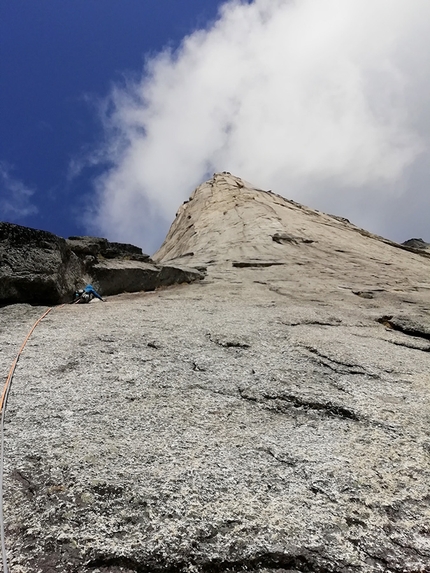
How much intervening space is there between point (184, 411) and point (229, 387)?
2.34 feet

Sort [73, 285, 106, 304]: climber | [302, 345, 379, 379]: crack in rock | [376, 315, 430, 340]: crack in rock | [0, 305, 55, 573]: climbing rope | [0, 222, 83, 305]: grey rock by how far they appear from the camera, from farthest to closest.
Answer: [73, 285, 106, 304]: climber < [0, 222, 83, 305]: grey rock < [376, 315, 430, 340]: crack in rock < [302, 345, 379, 379]: crack in rock < [0, 305, 55, 573]: climbing rope

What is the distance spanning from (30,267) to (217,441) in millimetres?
5990

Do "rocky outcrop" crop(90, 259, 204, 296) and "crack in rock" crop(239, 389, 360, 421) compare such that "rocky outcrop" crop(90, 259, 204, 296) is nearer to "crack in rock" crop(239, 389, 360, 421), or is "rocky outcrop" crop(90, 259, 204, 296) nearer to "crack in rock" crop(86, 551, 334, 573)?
"crack in rock" crop(239, 389, 360, 421)

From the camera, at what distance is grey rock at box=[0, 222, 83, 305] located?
311 inches

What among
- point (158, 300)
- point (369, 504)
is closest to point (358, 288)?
point (158, 300)

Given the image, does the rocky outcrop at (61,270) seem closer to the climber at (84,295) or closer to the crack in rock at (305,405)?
the climber at (84,295)

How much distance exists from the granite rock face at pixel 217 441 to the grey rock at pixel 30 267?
554 mm

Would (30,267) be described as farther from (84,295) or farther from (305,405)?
(305,405)

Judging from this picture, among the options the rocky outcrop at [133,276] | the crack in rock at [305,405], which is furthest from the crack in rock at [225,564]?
the rocky outcrop at [133,276]

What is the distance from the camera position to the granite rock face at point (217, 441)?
256 cm

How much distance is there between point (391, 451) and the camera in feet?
11.7

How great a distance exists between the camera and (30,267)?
8.16 meters

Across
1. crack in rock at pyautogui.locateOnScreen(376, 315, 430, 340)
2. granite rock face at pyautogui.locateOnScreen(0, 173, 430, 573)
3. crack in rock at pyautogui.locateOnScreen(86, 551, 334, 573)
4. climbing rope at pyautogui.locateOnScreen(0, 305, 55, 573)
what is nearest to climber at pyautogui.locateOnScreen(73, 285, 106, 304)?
granite rock face at pyautogui.locateOnScreen(0, 173, 430, 573)

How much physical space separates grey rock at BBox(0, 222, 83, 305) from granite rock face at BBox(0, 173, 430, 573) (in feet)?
1.82
